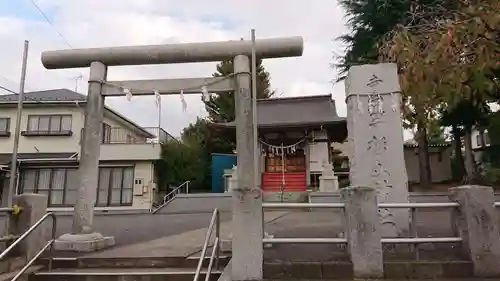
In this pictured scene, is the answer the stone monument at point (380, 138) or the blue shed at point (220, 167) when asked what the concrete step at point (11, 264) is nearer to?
the stone monument at point (380, 138)

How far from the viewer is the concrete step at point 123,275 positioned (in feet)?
18.1

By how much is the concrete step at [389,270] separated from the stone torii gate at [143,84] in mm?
2620

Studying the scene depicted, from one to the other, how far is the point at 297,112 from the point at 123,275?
1759cm

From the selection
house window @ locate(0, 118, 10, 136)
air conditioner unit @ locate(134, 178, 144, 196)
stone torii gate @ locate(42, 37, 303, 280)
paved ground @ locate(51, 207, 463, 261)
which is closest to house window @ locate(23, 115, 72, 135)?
house window @ locate(0, 118, 10, 136)

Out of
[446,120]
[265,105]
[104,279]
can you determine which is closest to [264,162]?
[265,105]

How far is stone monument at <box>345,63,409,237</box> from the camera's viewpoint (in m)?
6.17

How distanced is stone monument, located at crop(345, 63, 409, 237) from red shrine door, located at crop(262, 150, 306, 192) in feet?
46.4

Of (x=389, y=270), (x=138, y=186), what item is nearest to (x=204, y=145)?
(x=138, y=186)

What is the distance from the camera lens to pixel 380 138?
635 centimetres

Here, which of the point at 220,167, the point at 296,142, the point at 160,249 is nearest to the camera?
the point at 160,249

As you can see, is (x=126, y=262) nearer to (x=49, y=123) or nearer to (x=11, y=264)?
(x=11, y=264)

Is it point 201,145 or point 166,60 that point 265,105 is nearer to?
point 201,145

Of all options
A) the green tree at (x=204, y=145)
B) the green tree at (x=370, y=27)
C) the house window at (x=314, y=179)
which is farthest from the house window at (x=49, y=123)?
the green tree at (x=370, y=27)

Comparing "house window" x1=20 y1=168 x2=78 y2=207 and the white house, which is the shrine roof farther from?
"house window" x1=20 y1=168 x2=78 y2=207
